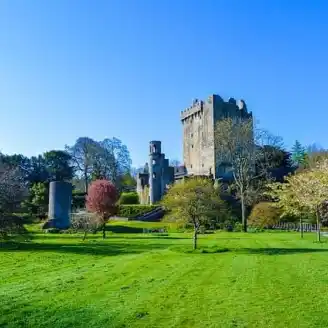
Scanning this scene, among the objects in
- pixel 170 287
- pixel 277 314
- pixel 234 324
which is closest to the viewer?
pixel 234 324

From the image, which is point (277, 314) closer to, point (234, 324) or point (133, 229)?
point (234, 324)

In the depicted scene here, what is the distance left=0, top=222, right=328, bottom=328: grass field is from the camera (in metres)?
9.55

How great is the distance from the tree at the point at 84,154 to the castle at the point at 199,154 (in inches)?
401

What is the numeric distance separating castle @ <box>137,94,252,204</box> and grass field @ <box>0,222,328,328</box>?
58.8m

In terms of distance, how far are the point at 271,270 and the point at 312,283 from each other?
3020 mm

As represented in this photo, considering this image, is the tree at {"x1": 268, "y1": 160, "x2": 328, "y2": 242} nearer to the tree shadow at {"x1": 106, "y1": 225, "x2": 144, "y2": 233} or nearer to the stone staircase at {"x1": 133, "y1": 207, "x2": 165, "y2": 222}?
the tree shadow at {"x1": 106, "y1": 225, "x2": 144, "y2": 233}

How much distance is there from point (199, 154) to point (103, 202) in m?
50.2

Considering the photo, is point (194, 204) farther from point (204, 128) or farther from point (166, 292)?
point (204, 128)

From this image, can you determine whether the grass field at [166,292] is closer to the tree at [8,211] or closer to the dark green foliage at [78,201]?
the tree at [8,211]

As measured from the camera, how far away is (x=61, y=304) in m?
11.0

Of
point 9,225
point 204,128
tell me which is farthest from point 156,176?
point 9,225

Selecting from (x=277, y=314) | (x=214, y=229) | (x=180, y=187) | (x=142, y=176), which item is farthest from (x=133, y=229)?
(x=277, y=314)

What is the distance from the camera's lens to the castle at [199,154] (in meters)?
81.3

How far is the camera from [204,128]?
86500 mm
